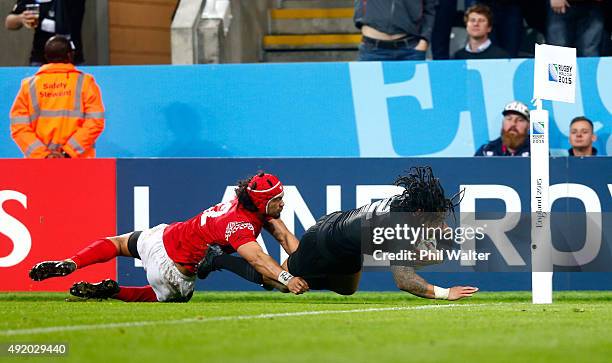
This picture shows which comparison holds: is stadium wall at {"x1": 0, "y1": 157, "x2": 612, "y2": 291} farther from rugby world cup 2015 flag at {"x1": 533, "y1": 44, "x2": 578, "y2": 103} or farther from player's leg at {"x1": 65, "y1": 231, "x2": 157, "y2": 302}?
rugby world cup 2015 flag at {"x1": 533, "y1": 44, "x2": 578, "y2": 103}

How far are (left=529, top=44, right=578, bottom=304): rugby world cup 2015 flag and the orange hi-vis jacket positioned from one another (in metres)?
5.06

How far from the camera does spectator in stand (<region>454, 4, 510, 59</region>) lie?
1496 cm

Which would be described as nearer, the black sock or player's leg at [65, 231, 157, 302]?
the black sock

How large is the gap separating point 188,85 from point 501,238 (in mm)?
4303

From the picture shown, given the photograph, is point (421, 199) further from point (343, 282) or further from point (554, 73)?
point (554, 73)

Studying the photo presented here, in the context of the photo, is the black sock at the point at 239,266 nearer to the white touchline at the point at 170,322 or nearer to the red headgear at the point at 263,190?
the red headgear at the point at 263,190

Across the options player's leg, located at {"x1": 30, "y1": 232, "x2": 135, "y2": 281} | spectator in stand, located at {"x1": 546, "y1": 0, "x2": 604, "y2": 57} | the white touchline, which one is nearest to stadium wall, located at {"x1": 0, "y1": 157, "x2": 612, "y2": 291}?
player's leg, located at {"x1": 30, "y1": 232, "x2": 135, "y2": 281}

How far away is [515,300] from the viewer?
12234mm

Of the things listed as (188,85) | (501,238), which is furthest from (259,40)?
(501,238)

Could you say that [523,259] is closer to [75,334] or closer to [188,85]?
[188,85]

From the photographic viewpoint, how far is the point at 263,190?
36.3 ft

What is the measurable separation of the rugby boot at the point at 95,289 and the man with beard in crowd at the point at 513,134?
455cm

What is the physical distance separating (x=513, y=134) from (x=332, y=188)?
84.2 inches

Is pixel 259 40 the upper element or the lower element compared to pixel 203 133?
upper
